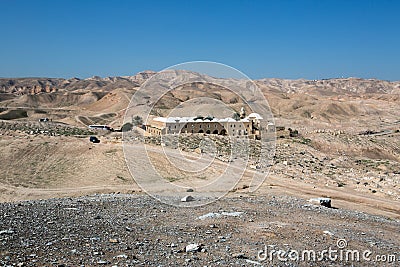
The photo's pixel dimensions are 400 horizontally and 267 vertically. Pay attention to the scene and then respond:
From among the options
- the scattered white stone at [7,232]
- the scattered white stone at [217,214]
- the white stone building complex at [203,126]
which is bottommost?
the scattered white stone at [217,214]

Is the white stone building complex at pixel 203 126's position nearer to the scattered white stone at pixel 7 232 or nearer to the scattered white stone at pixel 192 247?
the scattered white stone at pixel 7 232

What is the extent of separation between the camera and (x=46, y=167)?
32.2 meters

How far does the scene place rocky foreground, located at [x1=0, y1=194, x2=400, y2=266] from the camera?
10.5 meters

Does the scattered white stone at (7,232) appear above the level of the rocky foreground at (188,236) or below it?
above

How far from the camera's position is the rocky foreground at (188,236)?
10.5m

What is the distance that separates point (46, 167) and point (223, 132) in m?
24.4

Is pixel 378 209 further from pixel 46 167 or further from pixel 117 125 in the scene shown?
pixel 117 125

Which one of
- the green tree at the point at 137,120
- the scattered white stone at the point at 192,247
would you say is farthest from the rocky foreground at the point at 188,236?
the green tree at the point at 137,120

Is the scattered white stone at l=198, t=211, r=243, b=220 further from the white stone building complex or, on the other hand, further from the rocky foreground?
the white stone building complex

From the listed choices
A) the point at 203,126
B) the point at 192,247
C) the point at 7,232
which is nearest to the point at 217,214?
the point at 192,247

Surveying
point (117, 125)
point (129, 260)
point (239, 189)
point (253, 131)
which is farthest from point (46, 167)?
point (117, 125)

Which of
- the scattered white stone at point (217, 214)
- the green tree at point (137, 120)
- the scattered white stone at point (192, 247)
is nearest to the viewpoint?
the scattered white stone at point (192, 247)

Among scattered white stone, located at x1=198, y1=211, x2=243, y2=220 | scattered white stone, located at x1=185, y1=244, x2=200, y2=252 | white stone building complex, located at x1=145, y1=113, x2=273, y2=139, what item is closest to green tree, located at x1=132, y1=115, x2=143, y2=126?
white stone building complex, located at x1=145, y1=113, x2=273, y2=139

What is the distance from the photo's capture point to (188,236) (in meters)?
12.7
